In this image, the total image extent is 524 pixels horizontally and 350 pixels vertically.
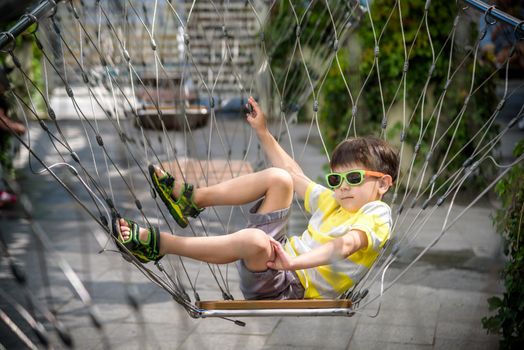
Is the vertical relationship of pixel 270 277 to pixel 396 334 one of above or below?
above

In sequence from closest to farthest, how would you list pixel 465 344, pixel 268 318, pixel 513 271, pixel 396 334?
pixel 513 271
pixel 465 344
pixel 396 334
pixel 268 318

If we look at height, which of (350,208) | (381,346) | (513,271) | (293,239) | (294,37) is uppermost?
(350,208)

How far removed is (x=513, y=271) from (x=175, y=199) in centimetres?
100

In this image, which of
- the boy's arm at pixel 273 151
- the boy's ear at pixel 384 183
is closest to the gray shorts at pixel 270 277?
the boy's arm at pixel 273 151

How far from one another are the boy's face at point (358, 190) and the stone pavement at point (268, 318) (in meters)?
0.40

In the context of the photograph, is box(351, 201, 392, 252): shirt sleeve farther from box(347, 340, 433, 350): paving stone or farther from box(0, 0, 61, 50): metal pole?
box(0, 0, 61, 50): metal pole

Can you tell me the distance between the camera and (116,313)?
3195 millimetres

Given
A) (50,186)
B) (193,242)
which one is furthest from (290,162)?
(50,186)

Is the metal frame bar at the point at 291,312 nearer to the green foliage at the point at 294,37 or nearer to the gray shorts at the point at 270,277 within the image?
the gray shorts at the point at 270,277

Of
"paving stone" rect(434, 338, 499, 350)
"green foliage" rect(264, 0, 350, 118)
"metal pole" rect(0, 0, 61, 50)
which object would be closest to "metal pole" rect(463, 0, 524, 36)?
"paving stone" rect(434, 338, 499, 350)

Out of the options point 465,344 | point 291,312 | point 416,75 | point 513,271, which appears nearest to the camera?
point 291,312

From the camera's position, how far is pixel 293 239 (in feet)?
7.89

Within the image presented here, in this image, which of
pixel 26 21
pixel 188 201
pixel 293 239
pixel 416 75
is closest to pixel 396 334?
pixel 293 239

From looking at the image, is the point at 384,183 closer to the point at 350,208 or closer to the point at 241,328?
the point at 350,208
